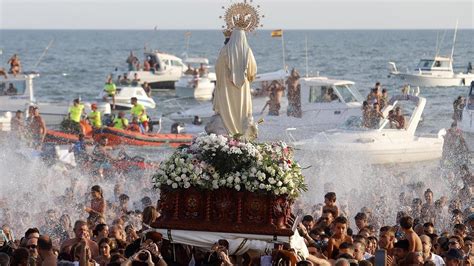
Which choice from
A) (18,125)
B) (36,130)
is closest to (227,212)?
(36,130)

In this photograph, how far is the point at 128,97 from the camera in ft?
159

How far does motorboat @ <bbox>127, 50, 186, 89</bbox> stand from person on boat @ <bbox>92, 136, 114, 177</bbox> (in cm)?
3564

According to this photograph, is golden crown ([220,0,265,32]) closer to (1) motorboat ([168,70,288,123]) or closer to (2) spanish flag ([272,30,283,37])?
(1) motorboat ([168,70,288,123])

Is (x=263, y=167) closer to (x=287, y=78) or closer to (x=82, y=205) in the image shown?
(x=82, y=205)

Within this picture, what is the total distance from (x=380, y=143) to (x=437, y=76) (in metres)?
34.2

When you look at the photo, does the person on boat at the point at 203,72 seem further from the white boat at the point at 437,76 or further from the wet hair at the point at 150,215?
the wet hair at the point at 150,215

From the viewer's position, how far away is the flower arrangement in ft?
38.3

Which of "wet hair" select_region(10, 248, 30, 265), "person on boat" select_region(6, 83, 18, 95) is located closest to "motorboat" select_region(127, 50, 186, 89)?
"person on boat" select_region(6, 83, 18, 95)

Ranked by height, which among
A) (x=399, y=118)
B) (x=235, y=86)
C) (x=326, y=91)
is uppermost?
(x=235, y=86)

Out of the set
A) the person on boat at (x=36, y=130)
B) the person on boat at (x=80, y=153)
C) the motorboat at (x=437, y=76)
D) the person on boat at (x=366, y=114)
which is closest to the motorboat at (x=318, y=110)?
the person on boat at (x=366, y=114)

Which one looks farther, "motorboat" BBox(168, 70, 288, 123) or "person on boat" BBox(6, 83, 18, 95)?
"person on boat" BBox(6, 83, 18, 95)

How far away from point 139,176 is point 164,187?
13884 millimetres

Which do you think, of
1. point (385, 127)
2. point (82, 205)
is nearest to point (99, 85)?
point (385, 127)

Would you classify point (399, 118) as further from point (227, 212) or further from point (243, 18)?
point (227, 212)
